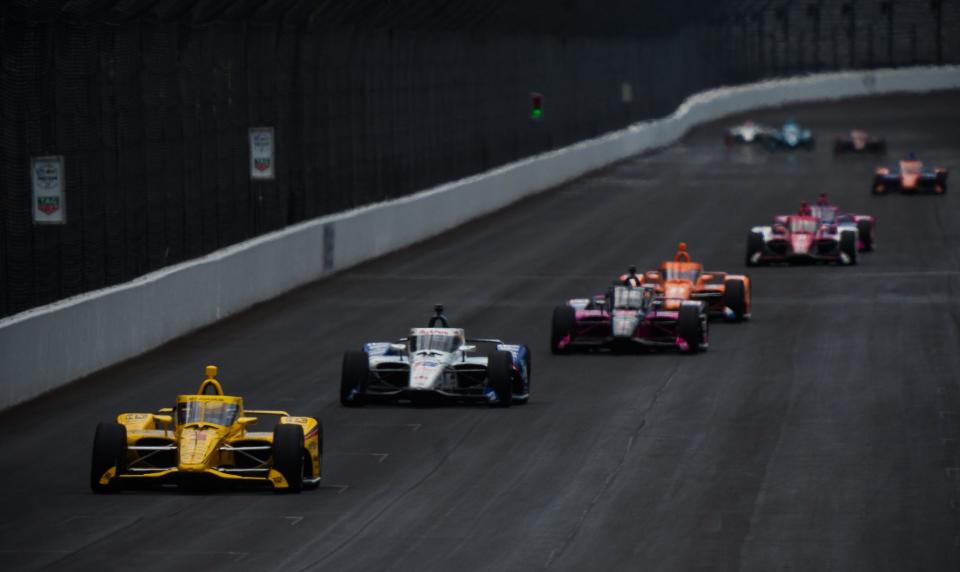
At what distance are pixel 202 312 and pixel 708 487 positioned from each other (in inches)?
543

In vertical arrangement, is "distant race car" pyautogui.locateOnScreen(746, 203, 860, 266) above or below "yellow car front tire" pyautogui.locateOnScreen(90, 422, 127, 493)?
above

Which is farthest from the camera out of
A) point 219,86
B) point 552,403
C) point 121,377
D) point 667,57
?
point 667,57

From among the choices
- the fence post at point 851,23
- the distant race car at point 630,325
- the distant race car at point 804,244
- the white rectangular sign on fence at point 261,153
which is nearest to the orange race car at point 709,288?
the distant race car at point 630,325

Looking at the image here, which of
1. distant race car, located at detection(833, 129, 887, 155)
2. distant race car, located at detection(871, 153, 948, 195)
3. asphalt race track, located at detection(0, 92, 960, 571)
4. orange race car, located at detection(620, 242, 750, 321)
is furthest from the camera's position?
distant race car, located at detection(833, 129, 887, 155)

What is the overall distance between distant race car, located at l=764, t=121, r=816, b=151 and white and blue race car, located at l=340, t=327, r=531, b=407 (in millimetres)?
54074

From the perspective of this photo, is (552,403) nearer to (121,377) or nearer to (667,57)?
(121,377)

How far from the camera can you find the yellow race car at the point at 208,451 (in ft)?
55.6

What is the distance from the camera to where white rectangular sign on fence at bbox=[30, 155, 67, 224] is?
938 inches

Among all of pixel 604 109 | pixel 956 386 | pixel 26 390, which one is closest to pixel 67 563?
pixel 26 390

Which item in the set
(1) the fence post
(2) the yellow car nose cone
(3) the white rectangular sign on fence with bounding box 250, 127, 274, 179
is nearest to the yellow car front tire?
(2) the yellow car nose cone

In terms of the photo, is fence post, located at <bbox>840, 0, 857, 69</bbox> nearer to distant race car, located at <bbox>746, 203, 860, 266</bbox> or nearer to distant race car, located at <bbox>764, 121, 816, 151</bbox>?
distant race car, located at <bbox>764, 121, 816, 151</bbox>

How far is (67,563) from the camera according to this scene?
14.4 m

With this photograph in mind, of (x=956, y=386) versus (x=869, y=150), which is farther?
(x=869, y=150)

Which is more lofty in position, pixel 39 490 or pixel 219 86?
pixel 219 86
